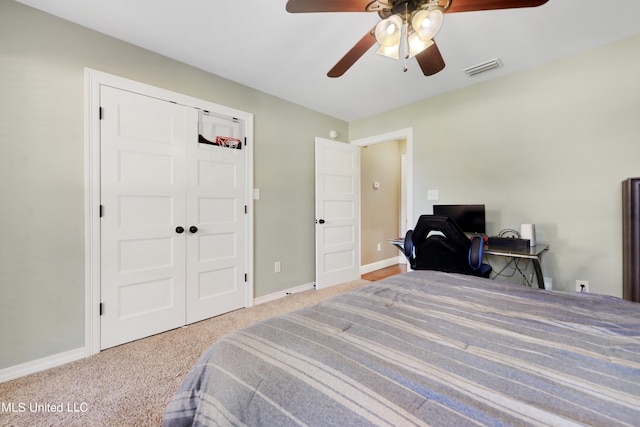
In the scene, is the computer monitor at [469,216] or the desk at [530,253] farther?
the computer monitor at [469,216]

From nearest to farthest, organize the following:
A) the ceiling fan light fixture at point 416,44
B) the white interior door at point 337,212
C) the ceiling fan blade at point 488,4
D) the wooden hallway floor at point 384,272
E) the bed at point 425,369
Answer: the bed at point 425,369 < the ceiling fan blade at point 488,4 < the ceiling fan light fixture at point 416,44 < the white interior door at point 337,212 < the wooden hallway floor at point 384,272

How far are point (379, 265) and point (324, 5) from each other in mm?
4148

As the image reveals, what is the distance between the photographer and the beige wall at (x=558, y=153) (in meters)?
2.14

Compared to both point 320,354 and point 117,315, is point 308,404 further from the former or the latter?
point 117,315

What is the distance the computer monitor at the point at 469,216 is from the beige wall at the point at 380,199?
5.73 ft

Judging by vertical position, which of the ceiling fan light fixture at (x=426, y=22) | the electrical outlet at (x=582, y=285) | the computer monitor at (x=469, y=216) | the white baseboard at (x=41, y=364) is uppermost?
the ceiling fan light fixture at (x=426, y=22)

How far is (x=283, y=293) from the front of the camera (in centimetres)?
322

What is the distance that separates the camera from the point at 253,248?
2926 mm

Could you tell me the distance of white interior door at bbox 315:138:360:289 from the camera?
3490mm

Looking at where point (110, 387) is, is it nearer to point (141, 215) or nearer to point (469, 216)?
point (141, 215)

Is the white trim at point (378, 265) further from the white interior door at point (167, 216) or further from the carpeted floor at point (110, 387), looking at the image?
the carpeted floor at point (110, 387)

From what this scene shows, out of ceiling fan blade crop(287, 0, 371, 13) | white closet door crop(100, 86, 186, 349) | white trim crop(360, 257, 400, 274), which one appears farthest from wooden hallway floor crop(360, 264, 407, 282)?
ceiling fan blade crop(287, 0, 371, 13)

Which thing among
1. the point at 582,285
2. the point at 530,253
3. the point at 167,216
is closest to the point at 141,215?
the point at 167,216

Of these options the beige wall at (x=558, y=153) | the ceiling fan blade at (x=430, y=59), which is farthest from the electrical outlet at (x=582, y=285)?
the ceiling fan blade at (x=430, y=59)
